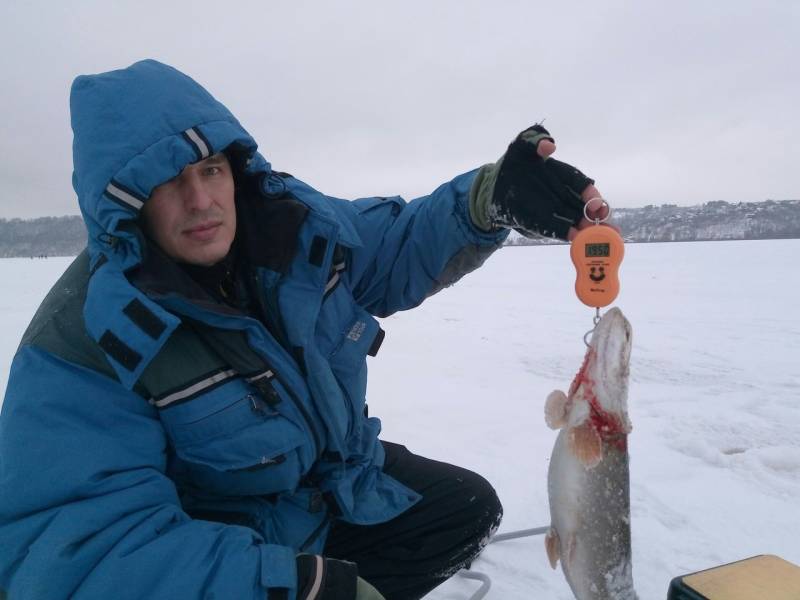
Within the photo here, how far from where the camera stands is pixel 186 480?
196cm

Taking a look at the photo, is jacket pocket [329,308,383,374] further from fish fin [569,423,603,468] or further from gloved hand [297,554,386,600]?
fish fin [569,423,603,468]

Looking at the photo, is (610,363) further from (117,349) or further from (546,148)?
(117,349)

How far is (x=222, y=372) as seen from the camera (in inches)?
72.7

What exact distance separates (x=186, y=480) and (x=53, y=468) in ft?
1.96

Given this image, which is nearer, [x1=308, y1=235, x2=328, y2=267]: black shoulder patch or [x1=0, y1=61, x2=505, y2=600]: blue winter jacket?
[x1=0, y1=61, x2=505, y2=600]: blue winter jacket

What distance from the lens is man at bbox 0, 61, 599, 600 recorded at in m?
1.45

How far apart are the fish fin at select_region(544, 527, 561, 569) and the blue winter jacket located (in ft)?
2.17

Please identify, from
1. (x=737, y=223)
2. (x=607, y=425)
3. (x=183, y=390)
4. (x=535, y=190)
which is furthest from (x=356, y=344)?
(x=737, y=223)

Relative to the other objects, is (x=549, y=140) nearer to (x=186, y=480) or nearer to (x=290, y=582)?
(x=290, y=582)

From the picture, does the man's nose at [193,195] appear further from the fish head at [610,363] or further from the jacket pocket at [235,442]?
the fish head at [610,363]

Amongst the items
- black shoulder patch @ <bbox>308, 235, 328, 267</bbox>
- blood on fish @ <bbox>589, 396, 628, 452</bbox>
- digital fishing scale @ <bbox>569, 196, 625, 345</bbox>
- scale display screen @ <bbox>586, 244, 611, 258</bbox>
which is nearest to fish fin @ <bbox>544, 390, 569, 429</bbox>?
blood on fish @ <bbox>589, 396, 628, 452</bbox>

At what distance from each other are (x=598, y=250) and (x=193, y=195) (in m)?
1.53

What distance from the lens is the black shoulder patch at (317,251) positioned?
2.20 meters

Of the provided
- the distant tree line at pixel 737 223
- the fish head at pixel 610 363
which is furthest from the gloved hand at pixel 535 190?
the distant tree line at pixel 737 223
